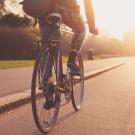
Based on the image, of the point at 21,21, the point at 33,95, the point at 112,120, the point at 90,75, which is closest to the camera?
the point at 33,95

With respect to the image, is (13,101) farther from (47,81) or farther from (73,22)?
(47,81)

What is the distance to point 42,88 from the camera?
507 cm

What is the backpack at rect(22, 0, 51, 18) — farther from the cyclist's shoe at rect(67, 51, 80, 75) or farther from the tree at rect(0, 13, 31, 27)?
the tree at rect(0, 13, 31, 27)

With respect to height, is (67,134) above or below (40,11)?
below

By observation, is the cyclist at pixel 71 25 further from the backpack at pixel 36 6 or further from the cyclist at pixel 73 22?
the backpack at pixel 36 6

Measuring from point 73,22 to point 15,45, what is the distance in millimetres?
29614

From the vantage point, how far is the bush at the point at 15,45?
114ft

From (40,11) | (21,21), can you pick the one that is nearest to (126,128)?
(40,11)

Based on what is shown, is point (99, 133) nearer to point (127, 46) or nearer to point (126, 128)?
point (126, 128)

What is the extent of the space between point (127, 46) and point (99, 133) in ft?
284

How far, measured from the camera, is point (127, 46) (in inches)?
3580

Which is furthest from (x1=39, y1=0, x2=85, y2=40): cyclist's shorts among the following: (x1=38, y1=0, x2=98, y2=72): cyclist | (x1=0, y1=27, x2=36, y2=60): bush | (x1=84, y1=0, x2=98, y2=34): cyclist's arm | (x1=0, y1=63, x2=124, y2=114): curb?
(x1=0, y1=27, x2=36, y2=60): bush

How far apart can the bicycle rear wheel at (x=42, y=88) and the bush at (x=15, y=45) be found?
29217mm

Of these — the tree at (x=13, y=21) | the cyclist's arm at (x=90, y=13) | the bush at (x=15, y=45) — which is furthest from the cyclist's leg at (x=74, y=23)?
the tree at (x=13, y=21)
